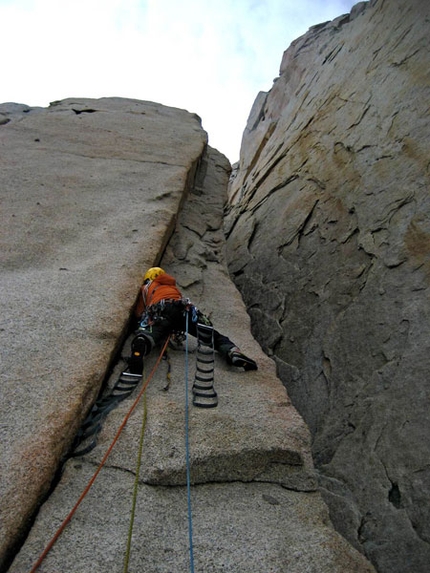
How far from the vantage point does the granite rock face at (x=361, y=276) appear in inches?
126

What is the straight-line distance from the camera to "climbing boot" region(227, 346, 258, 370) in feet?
11.2

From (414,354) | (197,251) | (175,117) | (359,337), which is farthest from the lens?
(175,117)

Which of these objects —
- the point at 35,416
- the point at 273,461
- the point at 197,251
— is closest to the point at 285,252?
the point at 197,251

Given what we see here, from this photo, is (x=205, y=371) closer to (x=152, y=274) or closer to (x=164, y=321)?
(x=164, y=321)

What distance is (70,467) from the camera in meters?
2.28

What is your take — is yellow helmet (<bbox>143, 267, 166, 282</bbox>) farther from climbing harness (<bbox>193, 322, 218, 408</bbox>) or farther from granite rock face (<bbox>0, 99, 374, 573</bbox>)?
climbing harness (<bbox>193, 322, 218, 408</bbox>)

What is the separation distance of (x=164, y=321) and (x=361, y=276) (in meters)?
2.14

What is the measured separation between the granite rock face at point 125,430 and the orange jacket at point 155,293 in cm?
14

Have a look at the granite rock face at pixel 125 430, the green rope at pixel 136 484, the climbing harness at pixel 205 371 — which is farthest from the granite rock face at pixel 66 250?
the climbing harness at pixel 205 371

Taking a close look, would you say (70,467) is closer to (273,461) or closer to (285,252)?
(273,461)

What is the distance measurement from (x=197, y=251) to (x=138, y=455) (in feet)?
12.4

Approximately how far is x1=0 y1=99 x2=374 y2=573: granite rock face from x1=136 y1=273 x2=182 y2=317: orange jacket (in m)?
0.14

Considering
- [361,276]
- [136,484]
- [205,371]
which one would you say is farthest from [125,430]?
[361,276]

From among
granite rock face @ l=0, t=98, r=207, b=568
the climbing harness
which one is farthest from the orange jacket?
the climbing harness
